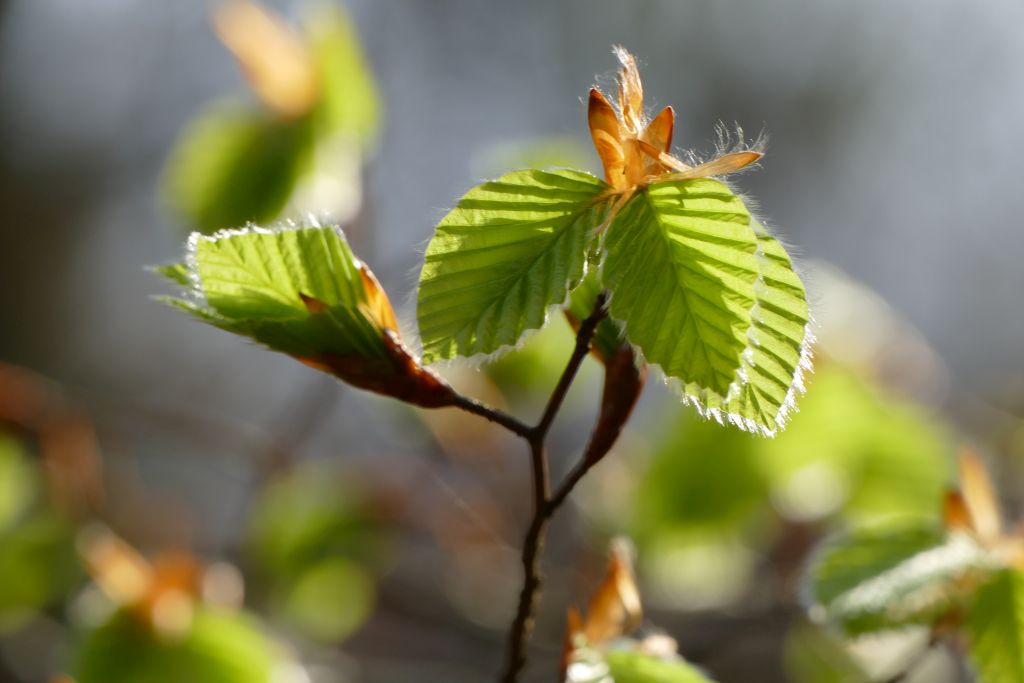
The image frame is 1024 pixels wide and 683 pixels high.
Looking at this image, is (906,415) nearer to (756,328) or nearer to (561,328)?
(561,328)

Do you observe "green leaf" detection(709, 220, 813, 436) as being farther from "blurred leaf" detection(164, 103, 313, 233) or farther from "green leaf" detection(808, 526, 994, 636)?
"blurred leaf" detection(164, 103, 313, 233)

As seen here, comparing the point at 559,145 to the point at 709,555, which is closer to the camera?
the point at 559,145

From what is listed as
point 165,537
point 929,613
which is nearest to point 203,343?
point 165,537

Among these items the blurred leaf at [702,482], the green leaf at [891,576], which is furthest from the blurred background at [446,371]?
the green leaf at [891,576]

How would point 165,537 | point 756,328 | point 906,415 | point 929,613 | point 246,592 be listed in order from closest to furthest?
point 756,328, point 929,613, point 906,415, point 246,592, point 165,537

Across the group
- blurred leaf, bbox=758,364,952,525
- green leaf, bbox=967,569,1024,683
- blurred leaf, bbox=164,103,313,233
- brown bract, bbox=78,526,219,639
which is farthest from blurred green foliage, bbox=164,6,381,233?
green leaf, bbox=967,569,1024,683

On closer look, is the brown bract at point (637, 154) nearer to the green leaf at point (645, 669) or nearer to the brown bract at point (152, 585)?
the green leaf at point (645, 669)
